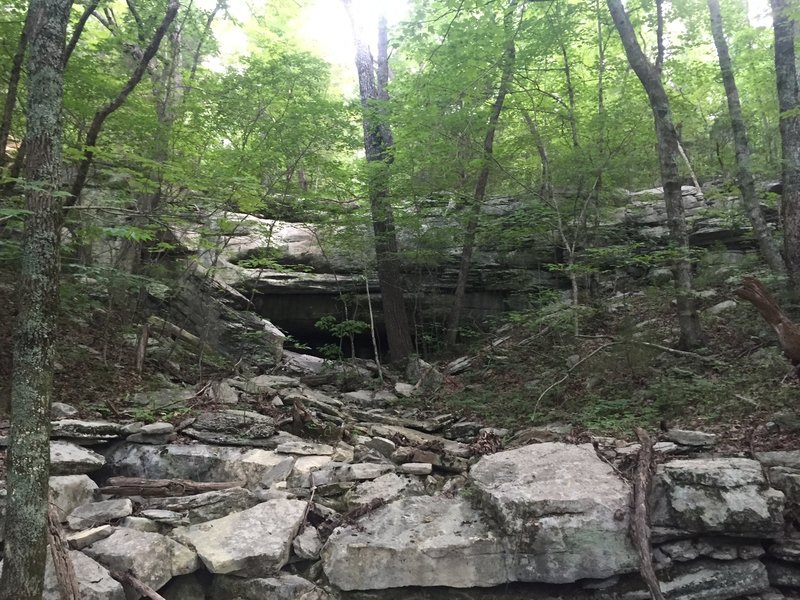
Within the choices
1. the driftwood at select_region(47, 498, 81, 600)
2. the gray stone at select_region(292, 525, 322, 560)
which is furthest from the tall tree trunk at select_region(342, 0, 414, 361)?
the driftwood at select_region(47, 498, 81, 600)

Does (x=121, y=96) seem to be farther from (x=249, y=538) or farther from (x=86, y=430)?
(x=249, y=538)

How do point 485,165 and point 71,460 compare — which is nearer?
point 71,460

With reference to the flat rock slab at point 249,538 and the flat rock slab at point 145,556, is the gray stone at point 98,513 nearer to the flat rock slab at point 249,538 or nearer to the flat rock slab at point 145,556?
the flat rock slab at point 145,556

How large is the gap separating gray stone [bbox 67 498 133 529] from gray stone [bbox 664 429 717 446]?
506 cm

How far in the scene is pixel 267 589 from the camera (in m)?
3.88

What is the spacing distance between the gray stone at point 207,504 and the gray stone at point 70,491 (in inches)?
19.3

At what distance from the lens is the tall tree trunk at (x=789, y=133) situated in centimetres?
775

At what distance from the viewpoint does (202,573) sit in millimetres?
4082

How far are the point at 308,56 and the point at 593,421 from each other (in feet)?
25.3

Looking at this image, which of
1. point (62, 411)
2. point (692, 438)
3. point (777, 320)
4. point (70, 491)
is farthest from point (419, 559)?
point (62, 411)

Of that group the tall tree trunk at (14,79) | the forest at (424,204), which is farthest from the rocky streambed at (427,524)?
the tall tree trunk at (14,79)

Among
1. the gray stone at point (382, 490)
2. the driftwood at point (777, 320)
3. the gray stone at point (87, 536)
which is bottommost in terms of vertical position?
the gray stone at point (382, 490)

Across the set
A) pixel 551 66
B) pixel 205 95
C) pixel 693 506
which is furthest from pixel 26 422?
pixel 551 66

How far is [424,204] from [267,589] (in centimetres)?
830
